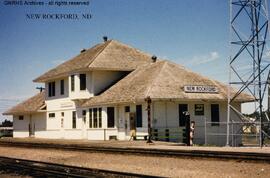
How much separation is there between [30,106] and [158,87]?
72.9ft

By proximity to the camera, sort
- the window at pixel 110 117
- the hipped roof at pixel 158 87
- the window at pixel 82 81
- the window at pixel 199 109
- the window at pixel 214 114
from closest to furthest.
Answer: the hipped roof at pixel 158 87, the window at pixel 199 109, the window at pixel 214 114, the window at pixel 110 117, the window at pixel 82 81

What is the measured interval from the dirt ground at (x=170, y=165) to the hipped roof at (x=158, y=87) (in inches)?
412

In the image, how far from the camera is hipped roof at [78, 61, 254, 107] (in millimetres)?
31181

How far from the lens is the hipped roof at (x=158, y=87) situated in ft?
102

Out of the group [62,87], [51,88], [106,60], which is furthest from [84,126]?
[51,88]

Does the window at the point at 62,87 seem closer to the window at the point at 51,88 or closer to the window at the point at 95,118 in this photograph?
the window at the point at 51,88

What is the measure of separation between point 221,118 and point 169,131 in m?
5.25

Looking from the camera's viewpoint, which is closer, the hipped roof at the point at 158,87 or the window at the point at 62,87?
the hipped roof at the point at 158,87

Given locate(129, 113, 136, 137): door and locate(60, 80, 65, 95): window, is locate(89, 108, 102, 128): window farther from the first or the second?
locate(60, 80, 65, 95): window

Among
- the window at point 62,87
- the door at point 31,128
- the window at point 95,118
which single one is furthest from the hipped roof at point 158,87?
the door at point 31,128

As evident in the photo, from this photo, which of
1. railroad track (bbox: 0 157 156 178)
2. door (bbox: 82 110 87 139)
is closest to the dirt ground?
railroad track (bbox: 0 157 156 178)

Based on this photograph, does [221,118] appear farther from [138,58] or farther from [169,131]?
[138,58]

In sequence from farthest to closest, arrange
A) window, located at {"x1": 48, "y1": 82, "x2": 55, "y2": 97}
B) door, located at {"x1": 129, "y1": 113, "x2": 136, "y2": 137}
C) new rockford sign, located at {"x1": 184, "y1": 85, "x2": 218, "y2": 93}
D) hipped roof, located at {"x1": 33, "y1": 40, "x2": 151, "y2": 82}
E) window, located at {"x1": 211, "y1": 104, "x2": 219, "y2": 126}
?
window, located at {"x1": 48, "y1": 82, "x2": 55, "y2": 97} → hipped roof, located at {"x1": 33, "y1": 40, "x2": 151, "y2": 82} → window, located at {"x1": 211, "y1": 104, "x2": 219, "y2": 126} → door, located at {"x1": 129, "y1": 113, "x2": 136, "y2": 137} → new rockford sign, located at {"x1": 184, "y1": 85, "x2": 218, "y2": 93}

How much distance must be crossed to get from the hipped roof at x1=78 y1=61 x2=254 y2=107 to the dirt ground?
34.4 ft
